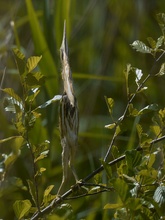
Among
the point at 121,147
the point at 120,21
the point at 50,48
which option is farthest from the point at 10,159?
the point at 120,21

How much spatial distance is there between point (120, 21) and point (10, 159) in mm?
1780

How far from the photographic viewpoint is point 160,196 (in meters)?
0.83

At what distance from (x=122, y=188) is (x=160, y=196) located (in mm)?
71

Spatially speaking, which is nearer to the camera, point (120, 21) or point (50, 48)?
point (50, 48)

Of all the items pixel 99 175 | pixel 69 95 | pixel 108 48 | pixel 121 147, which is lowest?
pixel 121 147

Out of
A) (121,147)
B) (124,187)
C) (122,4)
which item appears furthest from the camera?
(122,4)

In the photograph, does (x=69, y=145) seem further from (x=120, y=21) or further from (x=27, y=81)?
(x=120, y=21)

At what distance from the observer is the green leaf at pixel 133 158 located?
0.84 meters

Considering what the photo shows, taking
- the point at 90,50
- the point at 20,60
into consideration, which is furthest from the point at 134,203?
the point at 90,50

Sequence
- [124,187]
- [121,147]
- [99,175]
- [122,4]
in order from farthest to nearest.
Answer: [122,4] < [121,147] < [99,175] < [124,187]

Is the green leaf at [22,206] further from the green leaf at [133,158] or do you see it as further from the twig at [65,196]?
the green leaf at [133,158]

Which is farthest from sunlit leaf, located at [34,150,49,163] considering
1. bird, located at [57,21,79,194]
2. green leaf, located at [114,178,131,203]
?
green leaf, located at [114,178,131,203]

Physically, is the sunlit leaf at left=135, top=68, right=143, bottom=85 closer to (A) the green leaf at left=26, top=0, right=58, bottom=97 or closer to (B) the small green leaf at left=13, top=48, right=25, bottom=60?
(B) the small green leaf at left=13, top=48, right=25, bottom=60

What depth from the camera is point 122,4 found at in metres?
2.63
